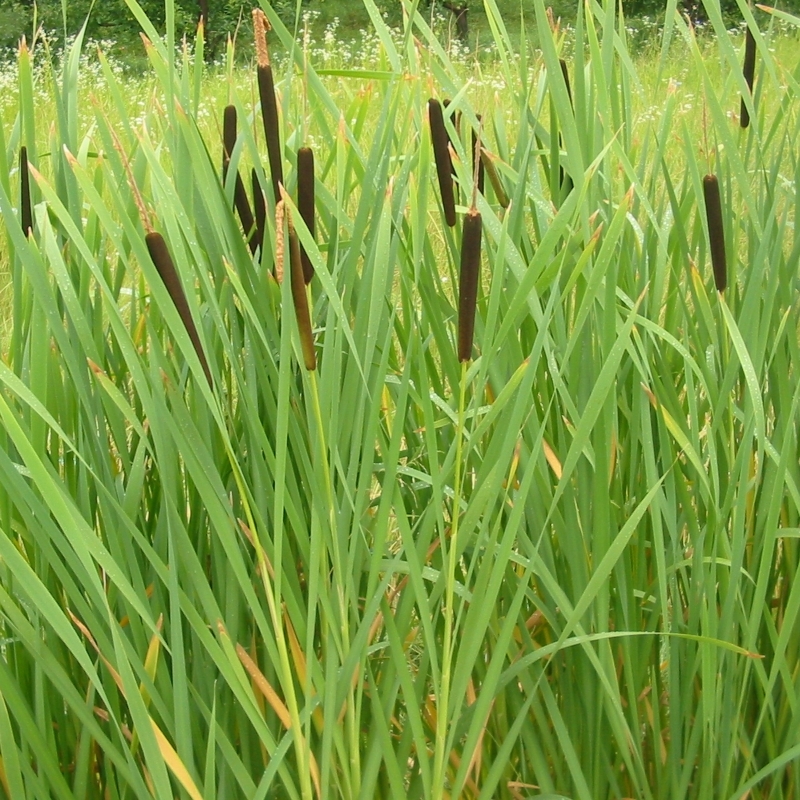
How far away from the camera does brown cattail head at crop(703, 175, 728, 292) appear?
2.29ft

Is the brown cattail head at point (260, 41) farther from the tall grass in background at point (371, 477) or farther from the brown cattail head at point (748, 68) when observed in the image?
the brown cattail head at point (748, 68)

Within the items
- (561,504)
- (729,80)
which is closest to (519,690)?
(561,504)

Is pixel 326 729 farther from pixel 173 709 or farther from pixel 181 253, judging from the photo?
pixel 181 253

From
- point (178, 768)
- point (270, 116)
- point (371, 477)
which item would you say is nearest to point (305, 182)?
point (270, 116)

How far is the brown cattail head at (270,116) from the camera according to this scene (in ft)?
2.05

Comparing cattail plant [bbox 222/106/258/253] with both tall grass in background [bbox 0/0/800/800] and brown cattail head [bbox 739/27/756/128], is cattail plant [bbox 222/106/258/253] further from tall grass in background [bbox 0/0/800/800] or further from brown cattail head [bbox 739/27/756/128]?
brown cattail head [bbox 739/27/756/128]

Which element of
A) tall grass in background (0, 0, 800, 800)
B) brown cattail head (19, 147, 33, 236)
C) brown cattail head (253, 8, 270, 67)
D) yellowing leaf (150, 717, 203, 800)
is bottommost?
yellowing leaf (150, 717, 203, 800)

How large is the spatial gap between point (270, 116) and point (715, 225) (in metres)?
0.33

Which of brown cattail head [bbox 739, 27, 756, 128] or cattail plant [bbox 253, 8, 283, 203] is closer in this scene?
cattail plant [bbox 253, 8, 283, 203]

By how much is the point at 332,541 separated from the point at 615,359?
0.72ft

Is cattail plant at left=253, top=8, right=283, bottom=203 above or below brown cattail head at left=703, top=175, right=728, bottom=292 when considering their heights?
above

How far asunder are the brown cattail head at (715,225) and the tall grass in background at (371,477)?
0.05 ft

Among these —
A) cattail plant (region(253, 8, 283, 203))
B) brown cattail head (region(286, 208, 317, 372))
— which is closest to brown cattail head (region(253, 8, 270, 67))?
cattail plant (region(253, 8, 283, 203))

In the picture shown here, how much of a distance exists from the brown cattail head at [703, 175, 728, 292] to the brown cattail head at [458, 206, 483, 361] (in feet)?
0.76
